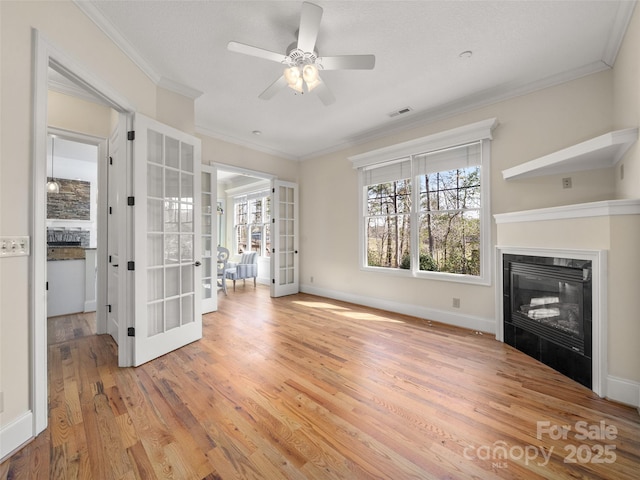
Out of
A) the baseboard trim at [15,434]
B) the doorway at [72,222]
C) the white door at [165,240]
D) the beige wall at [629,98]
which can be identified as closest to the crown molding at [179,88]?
the white door at [165,240]

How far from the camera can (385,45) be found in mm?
2379

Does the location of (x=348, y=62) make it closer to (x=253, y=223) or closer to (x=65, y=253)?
(x=65, y=253)

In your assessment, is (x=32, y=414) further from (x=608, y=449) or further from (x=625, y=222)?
(x=625, y=222)

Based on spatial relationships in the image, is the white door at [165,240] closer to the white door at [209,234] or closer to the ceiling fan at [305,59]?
the white door at [209,234]

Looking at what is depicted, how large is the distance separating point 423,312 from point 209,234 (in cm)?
353

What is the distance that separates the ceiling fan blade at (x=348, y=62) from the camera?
2057 mm

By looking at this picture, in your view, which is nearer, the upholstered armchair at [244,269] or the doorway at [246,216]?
the upholstered armchair at [244,269]

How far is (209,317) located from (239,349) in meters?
1.39

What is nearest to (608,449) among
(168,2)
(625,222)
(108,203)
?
(625,222)

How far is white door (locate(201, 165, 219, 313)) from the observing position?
167 inches

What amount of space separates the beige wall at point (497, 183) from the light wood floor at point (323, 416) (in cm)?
105

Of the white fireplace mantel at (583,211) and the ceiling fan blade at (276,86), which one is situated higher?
the ceiling fan blade at (276,86)

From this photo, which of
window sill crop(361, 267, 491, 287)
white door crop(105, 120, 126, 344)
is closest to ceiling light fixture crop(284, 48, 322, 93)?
white door crop(105, 120, 126, 344)

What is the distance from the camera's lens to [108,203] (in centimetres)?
319
